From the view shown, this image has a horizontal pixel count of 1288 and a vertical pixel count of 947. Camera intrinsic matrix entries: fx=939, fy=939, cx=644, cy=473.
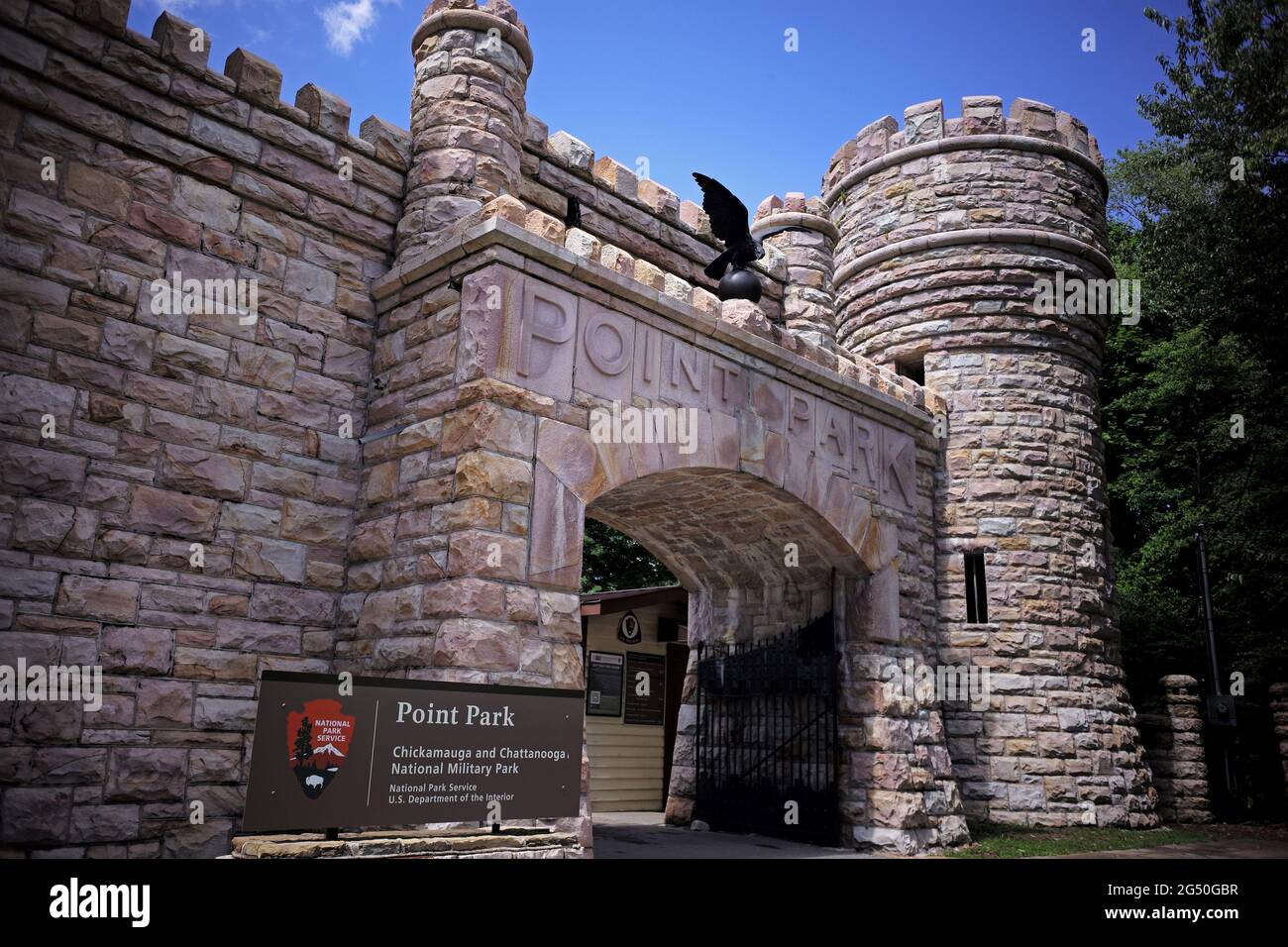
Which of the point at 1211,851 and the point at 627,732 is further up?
the point at 627,732

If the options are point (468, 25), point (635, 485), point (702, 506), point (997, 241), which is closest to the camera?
point (468, 25)

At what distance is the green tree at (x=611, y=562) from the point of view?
71.8 feet

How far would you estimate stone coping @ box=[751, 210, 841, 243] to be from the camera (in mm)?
13102

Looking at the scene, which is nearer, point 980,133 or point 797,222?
point 980,133

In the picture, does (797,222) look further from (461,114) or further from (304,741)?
(304,741)

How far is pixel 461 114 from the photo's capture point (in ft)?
25.7
